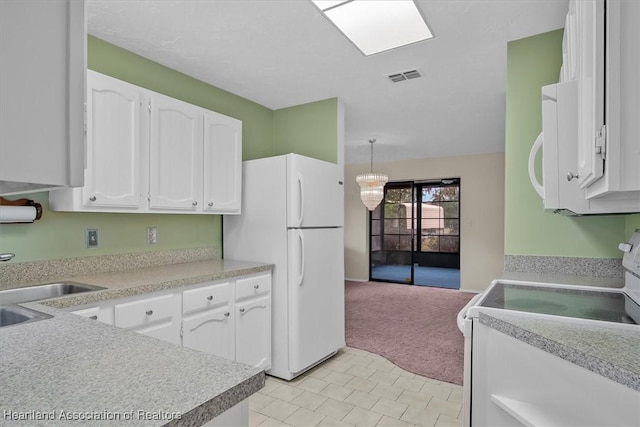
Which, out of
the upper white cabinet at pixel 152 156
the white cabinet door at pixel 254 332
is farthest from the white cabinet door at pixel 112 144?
the white cabinet door at pixel 254 332

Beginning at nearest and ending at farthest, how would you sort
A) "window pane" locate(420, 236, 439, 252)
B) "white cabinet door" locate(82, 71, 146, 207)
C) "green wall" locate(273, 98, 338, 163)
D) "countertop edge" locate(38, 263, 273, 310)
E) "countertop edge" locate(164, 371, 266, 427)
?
"countertop edge" locate(164, 371, 266, 427), "countertop edge" locate(38, 263, 273, 310), "white cabinet door" locate(82, 71, 146, 207), "green wall" locate(273, 98, 338, 163), "window pane" locate(420, 236, 439, 252)

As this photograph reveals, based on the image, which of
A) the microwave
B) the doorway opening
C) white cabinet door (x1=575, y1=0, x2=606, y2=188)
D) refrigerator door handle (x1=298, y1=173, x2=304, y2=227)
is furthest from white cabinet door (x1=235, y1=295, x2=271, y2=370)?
the doorway opening

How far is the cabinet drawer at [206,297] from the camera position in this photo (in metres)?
2.21

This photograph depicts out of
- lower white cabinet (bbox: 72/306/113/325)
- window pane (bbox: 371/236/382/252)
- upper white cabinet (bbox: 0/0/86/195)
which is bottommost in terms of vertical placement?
window pane (bbox: 371/236/382/252)

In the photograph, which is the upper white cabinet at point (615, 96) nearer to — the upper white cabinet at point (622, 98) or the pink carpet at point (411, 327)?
the upper white cabinet at point (622, 98)

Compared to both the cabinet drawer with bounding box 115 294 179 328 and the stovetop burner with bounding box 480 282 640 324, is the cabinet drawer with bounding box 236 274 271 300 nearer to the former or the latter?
the cabinet drawer with bounding box 115 294 179 328

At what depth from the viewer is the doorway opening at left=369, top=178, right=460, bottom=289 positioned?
6.71 metres

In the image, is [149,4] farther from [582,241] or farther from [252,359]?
[582,241]

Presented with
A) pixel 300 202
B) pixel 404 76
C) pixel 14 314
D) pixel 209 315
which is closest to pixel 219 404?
pixel 14 314

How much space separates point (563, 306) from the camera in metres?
1.40

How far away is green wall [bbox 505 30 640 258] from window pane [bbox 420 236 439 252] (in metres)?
4.60

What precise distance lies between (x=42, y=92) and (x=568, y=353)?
4.20ft

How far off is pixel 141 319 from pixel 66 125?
1760mm

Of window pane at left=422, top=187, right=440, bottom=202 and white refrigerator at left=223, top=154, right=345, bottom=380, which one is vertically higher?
window pane at left=422, top=187, right=440, bottom=202
